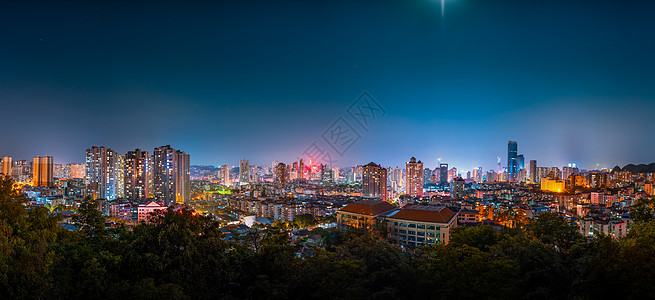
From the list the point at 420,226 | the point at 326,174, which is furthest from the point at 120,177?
the point at 326,174

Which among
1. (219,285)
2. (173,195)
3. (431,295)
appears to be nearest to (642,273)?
(431,295)

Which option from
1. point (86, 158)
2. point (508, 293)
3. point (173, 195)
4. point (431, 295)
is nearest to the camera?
point (508, 293)

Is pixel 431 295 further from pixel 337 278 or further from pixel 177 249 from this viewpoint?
pixel 177 249

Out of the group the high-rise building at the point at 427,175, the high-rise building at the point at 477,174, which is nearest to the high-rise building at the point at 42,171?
the high-rise building at the point at 427,175

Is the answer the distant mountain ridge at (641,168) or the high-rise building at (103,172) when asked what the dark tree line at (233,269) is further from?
the distant mountain ridge at (641,168)

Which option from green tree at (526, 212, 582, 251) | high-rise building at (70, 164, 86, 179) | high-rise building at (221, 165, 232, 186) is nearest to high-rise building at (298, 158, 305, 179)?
high-rise building at (221, 165, 232, 186)

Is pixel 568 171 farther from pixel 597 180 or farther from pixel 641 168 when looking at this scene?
pixel 597 180
